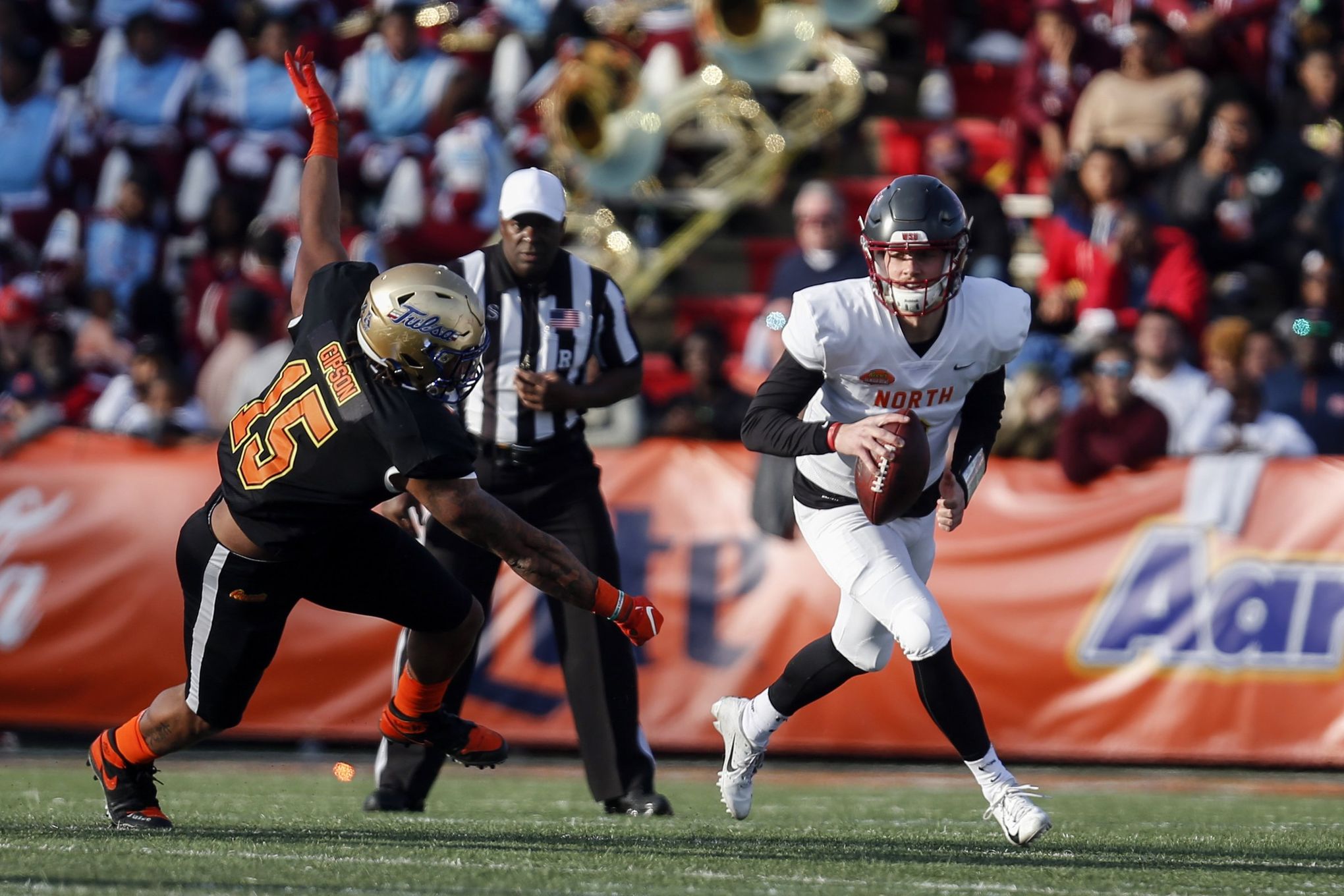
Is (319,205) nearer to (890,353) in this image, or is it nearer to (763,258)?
(890,353)

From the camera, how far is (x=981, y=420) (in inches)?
209

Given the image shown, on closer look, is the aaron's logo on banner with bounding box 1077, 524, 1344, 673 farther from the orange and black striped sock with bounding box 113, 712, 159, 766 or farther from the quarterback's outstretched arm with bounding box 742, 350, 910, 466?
the orange and black striped sock with bounding box 113, 712, 159, 766

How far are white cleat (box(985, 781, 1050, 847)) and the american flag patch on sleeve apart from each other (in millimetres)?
2029

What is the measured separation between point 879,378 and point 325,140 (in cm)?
174

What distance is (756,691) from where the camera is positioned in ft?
26.4

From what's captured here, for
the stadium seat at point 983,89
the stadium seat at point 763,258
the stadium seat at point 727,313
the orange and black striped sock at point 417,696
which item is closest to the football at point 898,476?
the orange and black striped sock at point 417,696

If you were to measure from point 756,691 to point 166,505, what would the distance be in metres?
2.72

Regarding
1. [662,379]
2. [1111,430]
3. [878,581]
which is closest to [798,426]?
[878,581]

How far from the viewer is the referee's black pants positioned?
605cm

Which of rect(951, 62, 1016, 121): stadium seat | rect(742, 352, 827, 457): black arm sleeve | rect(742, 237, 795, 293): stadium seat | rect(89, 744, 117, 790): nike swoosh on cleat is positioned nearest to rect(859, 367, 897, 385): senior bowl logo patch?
rect(742, 352, 827, 457): black arm sleeve

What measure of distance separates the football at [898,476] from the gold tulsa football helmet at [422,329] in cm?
103

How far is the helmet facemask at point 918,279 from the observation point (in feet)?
16.3

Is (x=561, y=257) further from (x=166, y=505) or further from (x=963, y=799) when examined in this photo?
(x=166, y=505)

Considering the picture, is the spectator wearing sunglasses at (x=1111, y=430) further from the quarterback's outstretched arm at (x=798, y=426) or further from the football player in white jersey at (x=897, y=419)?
the quarterback's outstretched arm at (x=798, y=426)
